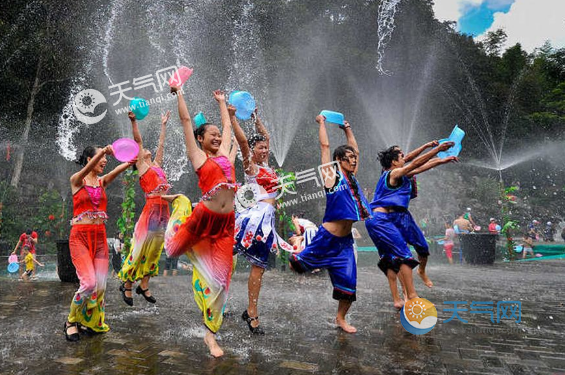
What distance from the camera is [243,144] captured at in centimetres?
430

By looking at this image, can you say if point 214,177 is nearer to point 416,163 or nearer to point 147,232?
point 416,163

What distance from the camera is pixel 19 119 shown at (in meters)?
21.9

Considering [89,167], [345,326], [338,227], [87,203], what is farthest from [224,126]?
[345,326]

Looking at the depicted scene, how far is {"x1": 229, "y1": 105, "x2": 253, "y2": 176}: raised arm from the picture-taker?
4.25 m

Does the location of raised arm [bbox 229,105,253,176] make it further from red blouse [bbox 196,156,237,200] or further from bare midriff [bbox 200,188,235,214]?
bare midriff [bbox 200,188,235,214]

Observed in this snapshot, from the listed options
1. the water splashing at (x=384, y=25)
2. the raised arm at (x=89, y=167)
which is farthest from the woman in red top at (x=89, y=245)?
the water splashing at (x=384, y=25)

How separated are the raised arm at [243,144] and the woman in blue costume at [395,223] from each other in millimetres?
1524

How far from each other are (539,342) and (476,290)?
2.99 meters

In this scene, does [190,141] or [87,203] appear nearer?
[190,141]

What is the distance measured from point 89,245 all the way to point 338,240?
246cm

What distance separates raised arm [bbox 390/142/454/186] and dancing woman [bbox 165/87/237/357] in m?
1.94

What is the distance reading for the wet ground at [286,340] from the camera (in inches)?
121

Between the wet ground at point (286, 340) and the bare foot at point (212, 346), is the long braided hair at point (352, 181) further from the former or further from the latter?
the bare foot at point (212, 346)

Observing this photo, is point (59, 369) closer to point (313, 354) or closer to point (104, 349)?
point (104, 349)
